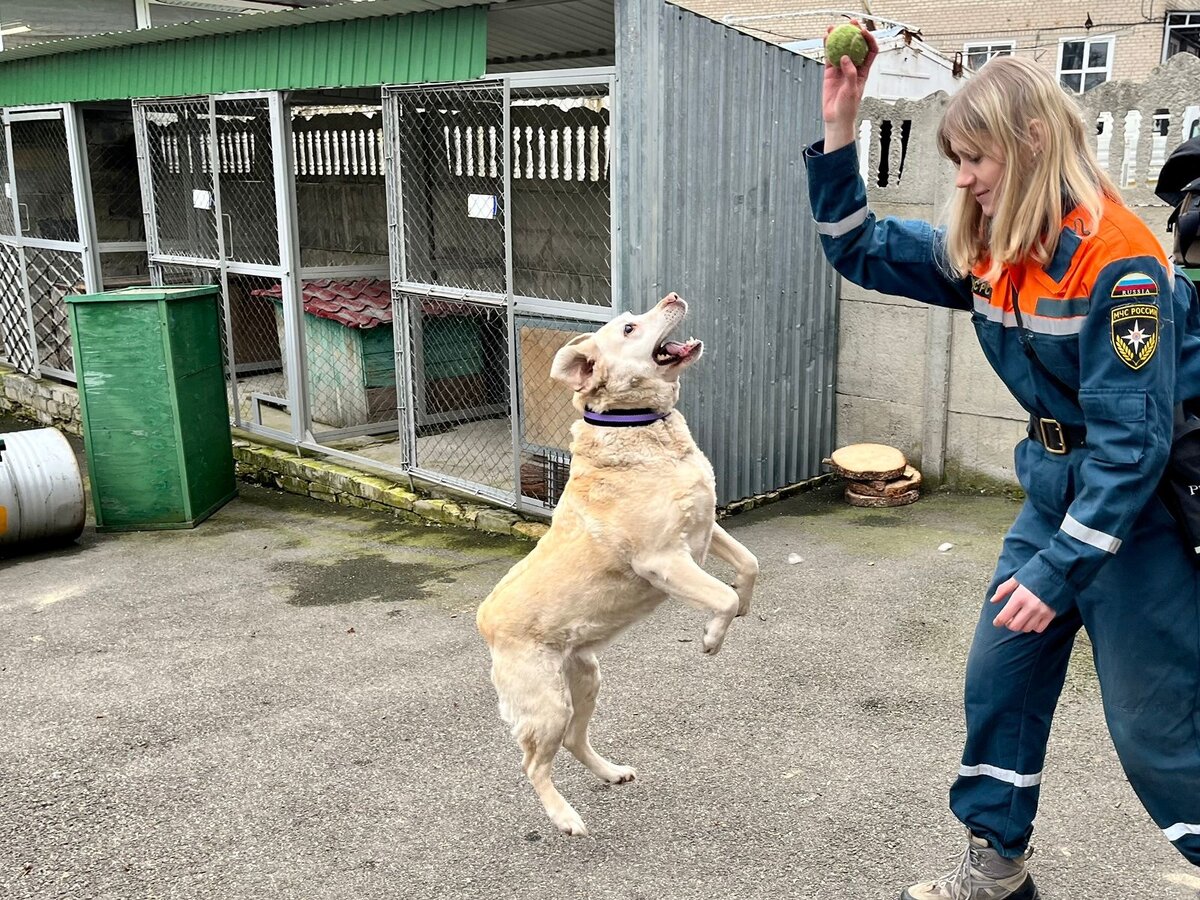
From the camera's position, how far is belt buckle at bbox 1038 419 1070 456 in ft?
8.00

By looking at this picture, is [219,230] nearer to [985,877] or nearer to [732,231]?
[732,231]

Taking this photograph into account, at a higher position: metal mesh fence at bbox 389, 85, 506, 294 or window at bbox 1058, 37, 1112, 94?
window at bbox 1058, 37, 1112, 94

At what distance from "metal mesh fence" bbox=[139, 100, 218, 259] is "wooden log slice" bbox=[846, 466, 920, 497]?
6.68 m

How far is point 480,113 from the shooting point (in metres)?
8.52

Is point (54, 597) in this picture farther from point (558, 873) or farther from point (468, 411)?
A: point (558, 873)

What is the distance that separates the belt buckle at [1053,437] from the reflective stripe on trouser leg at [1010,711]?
0.75 feet

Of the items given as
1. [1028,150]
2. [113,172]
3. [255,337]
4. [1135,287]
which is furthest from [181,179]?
[1135,287]

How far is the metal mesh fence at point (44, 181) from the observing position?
11.0 metres

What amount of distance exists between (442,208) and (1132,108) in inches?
213

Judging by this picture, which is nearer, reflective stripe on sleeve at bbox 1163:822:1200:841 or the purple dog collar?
reflective stripe on sleeve at bbox 1163:822:1200:841

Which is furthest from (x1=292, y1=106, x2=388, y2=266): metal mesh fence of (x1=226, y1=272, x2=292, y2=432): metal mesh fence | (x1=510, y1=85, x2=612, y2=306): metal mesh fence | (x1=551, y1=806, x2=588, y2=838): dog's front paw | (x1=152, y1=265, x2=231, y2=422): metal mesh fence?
(x1=551, y1=806, x2=588, y2=838): dog's front paw

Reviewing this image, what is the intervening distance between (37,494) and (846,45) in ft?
20.4

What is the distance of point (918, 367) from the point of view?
7.05 m

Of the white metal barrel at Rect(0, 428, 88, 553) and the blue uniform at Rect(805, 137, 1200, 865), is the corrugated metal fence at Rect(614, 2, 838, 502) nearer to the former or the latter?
the blue uniform at Rect(805, 137, 1200, 865)
